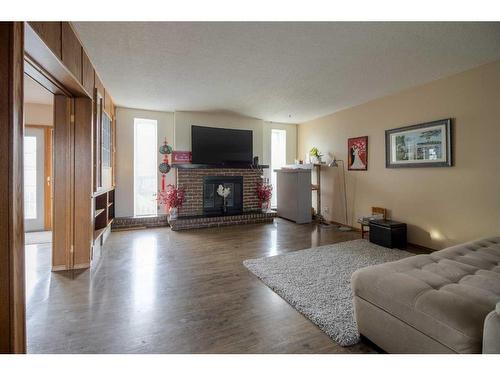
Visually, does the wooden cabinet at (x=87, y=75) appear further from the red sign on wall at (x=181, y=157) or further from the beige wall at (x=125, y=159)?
the red sign on wall at (x=181, y=157)

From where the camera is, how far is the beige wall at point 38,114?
16.1ft

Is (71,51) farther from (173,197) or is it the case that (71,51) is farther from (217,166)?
(217,166)

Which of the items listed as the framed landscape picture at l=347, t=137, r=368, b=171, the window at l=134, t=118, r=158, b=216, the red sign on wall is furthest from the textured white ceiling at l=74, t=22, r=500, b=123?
the red sign on wall

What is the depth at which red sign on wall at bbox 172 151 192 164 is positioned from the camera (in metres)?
5.42

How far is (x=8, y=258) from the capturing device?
1.25 m

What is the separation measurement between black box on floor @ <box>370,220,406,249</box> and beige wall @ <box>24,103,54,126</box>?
633cm

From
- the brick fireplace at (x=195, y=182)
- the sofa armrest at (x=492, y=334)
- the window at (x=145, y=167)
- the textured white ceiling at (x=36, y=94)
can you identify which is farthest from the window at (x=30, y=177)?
the sofa armrest at (x=492, y=334)

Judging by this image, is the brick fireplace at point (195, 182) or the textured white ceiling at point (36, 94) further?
the brick fireplace at point (195, 182)

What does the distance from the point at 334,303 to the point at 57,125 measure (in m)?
3.47

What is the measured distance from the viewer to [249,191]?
6.08 meters

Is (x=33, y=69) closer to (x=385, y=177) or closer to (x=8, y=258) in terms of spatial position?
(x=8, y=258)

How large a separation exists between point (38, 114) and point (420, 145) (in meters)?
6.98

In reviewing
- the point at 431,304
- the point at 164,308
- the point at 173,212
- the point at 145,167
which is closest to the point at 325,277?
the point at 431,304

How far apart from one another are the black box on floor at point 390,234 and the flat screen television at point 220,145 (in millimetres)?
3190
